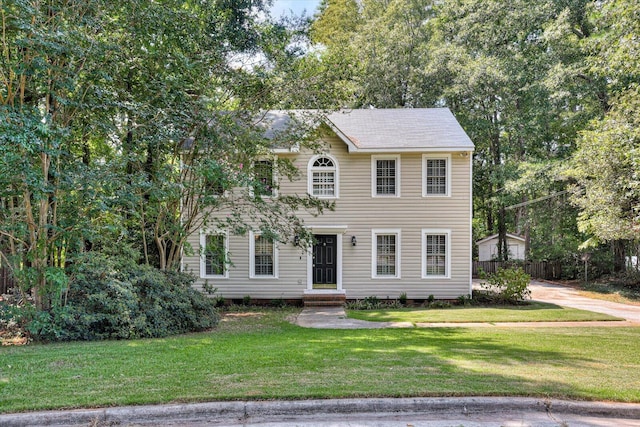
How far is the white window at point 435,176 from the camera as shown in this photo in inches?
541

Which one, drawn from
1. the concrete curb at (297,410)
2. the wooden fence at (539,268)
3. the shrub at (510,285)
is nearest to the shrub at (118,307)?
the concrete curb at (297,410)

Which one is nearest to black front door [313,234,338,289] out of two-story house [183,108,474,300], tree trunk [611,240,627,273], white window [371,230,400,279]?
two-story house [183,108,474,300]

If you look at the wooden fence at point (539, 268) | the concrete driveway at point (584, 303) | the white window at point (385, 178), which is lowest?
the concrete driveway at point (584, 303)

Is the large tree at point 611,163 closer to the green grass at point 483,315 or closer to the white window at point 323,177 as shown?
the green grass at point 483,315

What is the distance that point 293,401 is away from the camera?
13.5 feet

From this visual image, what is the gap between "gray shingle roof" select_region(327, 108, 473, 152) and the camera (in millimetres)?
13391

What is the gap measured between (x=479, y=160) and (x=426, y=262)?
18.5m

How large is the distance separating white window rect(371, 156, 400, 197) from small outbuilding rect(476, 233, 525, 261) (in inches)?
767

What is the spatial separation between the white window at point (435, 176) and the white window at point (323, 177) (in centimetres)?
304

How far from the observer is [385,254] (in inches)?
549

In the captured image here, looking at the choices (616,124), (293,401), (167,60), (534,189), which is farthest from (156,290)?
(534,189)

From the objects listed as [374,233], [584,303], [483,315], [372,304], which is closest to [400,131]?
[374,233]

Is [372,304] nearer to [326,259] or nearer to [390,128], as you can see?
[326,259]

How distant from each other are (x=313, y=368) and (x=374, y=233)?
900cm
